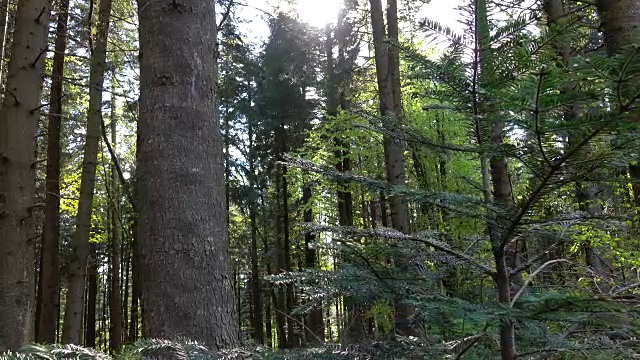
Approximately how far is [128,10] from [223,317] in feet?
23.1

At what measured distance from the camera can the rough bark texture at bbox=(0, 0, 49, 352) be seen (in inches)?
169

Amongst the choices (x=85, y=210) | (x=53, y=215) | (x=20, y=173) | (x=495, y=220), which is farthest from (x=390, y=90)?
(x=53, y=215)

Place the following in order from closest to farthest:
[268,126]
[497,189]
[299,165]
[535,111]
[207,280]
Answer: [535,111], [299,165], [207,280], [497,189], [268,126]

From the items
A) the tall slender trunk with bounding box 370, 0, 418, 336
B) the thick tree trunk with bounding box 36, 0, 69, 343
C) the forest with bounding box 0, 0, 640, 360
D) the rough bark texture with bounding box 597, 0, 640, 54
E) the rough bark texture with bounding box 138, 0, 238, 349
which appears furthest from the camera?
the thick tree trunk with bounding box 36, 0, 69, 343

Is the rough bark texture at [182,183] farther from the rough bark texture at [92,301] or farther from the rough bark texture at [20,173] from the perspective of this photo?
the rough bark texture at [92,301]

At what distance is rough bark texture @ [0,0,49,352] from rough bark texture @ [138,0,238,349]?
9.80 ft

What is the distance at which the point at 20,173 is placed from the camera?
4.58m

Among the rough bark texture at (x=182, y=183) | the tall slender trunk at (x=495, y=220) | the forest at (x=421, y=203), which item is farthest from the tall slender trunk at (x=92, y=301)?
the tall slender trunk at (x=495, y=220)

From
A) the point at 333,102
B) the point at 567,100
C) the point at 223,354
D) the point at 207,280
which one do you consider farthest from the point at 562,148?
the point at 333,102

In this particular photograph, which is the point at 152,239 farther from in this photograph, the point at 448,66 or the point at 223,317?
the point at 448,66

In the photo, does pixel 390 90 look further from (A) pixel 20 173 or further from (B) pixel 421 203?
(B) pixel 421 203

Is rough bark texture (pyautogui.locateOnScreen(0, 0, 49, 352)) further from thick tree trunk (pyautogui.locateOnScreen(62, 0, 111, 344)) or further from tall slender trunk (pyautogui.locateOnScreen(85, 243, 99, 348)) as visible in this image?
tall slender trunk (pyautogui.locateOnScreen(85, 243, 99, 348))

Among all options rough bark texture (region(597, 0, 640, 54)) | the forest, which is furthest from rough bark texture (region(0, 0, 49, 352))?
rough bark texture (region(597, 0, 640, 54))

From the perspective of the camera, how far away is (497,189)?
18.4 ft
